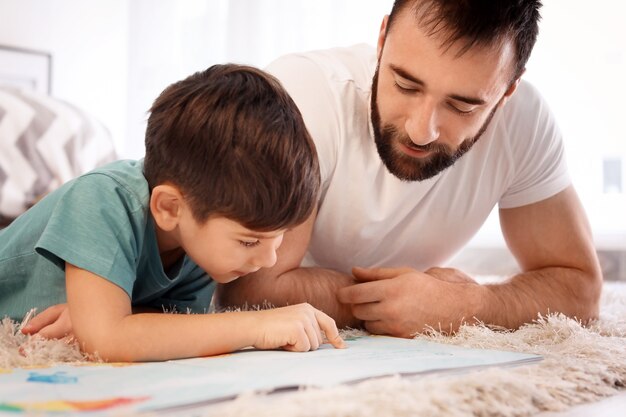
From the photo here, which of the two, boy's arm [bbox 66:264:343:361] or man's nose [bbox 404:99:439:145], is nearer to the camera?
boy's arm [bbox 66:264:343:361]

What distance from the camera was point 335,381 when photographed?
2.67 ft

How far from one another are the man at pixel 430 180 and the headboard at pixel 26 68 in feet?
5.63

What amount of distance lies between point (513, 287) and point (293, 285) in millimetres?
415

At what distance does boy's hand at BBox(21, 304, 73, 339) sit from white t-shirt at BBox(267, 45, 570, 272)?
0.52 m

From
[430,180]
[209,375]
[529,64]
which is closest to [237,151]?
[209,375]

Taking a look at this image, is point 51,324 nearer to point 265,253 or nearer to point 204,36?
point 265,253

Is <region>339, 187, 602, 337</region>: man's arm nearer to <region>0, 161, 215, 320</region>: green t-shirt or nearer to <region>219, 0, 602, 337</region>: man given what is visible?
<region>219, 0, 602, 337</region>: man

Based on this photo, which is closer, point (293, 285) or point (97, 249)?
point (97, 249)

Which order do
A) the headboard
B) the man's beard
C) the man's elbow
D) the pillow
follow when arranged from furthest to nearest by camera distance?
the headboard, the pillow, the man's elbow, the man's beard

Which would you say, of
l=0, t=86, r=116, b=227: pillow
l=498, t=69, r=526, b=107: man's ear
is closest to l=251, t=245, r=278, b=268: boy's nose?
l=498, t=69, r=526, b=107: man's ear

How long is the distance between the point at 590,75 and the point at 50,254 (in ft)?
7.16

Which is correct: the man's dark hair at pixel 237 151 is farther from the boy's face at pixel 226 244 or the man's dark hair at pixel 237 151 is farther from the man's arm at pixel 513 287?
the man's arm at pixel 513 287

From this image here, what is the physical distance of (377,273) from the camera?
1372 millimetres

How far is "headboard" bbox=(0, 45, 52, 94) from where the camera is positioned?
294cm
